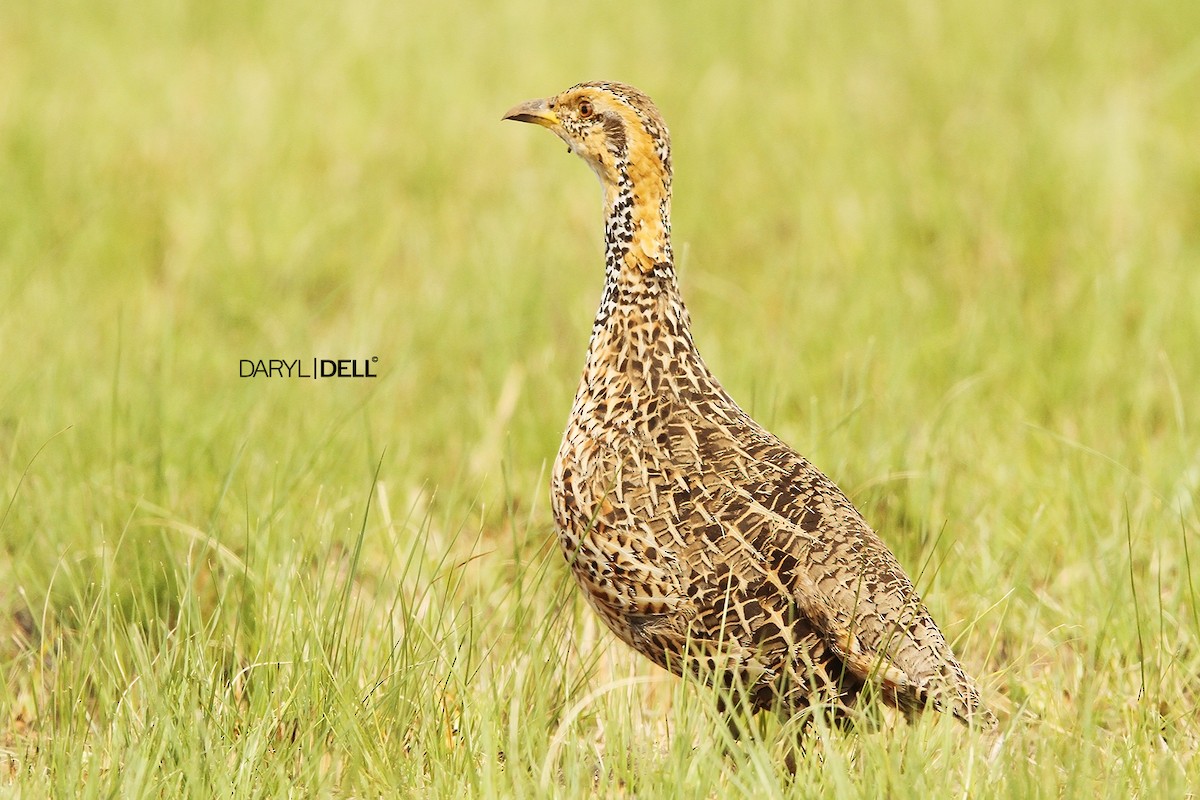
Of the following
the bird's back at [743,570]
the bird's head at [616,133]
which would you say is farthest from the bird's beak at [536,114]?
the bird's back at [743,570]

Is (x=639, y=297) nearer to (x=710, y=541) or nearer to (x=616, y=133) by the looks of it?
(x=616, y=133)

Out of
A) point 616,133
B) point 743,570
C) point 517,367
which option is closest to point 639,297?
point 616,133

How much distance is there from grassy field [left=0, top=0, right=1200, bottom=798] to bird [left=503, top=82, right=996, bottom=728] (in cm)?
15

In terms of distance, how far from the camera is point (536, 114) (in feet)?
14.4

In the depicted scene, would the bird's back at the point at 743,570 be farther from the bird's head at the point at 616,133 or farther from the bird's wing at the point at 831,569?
the bird's head at the point at 616,133

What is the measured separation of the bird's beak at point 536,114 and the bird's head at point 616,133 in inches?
1.6

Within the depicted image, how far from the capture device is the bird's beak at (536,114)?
436cm

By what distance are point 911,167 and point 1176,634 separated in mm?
4341

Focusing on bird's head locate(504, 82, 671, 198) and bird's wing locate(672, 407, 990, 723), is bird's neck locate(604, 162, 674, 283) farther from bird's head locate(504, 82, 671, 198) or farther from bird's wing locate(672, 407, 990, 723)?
bird's wing locate(672, 407, 990, 723)

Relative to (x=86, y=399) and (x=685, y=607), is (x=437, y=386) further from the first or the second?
(x=685, y=607)

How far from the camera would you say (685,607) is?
364cm

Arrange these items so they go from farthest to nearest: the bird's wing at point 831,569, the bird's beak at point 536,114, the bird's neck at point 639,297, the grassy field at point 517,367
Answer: the bird's beak at point 536,114 < the bird's neck at point 639,297 < the grassy field at point 517,367 < the bird's wing at point 831,569

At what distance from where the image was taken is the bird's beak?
172 inches

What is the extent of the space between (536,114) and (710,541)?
1404 mm
